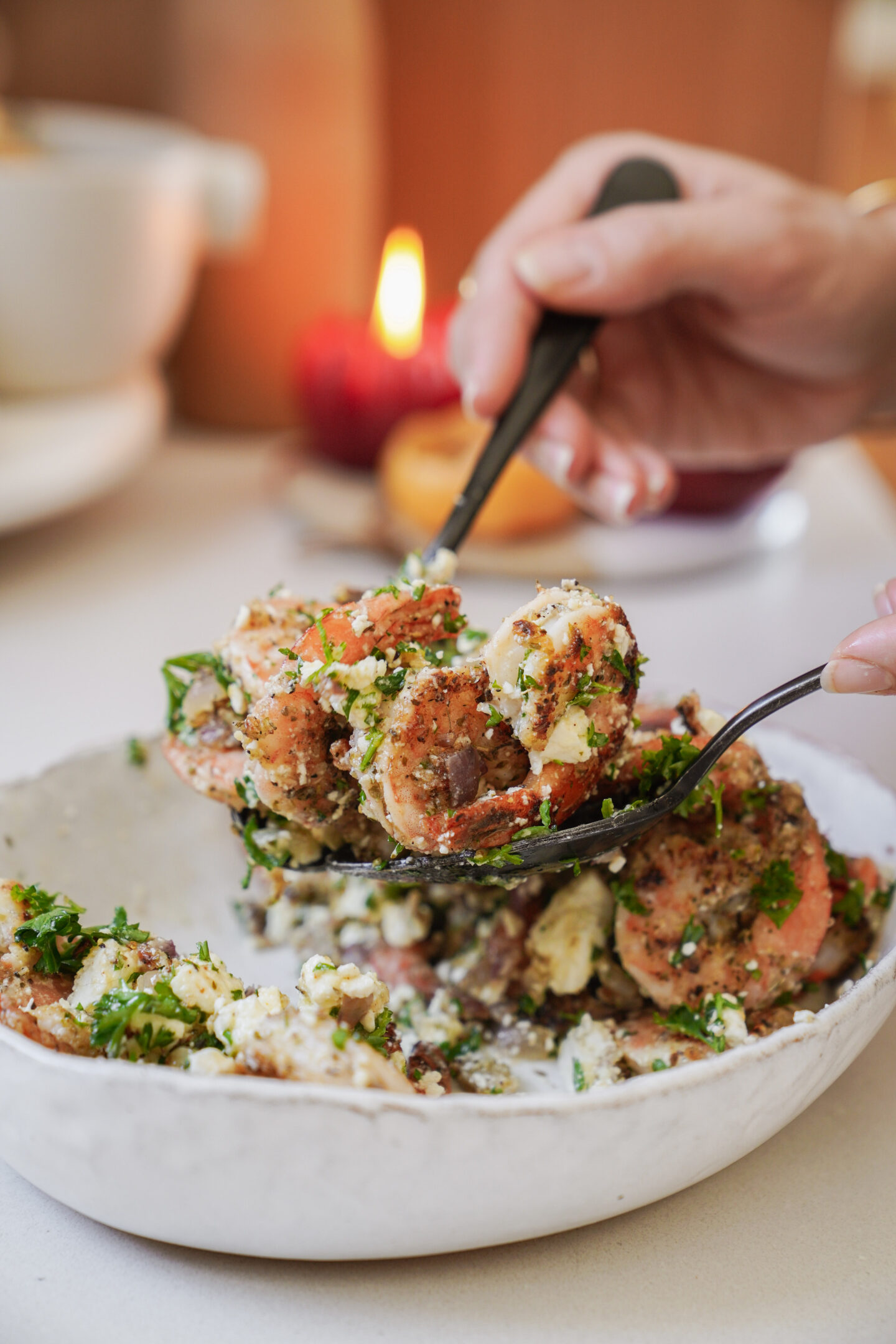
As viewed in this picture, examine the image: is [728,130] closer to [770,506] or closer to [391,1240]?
[770,506]

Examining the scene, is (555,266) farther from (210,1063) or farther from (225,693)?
(210,1063)

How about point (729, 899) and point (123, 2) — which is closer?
point (729, 899)

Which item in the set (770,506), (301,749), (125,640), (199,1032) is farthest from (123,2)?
(199,1032)

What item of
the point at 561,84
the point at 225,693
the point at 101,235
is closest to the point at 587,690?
the point at 225,693

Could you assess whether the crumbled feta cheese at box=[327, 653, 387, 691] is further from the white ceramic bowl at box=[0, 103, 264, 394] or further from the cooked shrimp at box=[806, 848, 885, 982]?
the white ceramic bowl at box=[0, 103, 264, 394]

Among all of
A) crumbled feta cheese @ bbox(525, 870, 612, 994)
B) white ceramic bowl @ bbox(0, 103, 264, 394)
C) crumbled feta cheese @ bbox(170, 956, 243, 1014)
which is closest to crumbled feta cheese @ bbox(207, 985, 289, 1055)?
crumbled feta cheese @ bbox(170, 956, 243, 1014)

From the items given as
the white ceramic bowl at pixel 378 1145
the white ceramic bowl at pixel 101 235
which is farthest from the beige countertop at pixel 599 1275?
the white ceramic bowl at pixel 101 235
